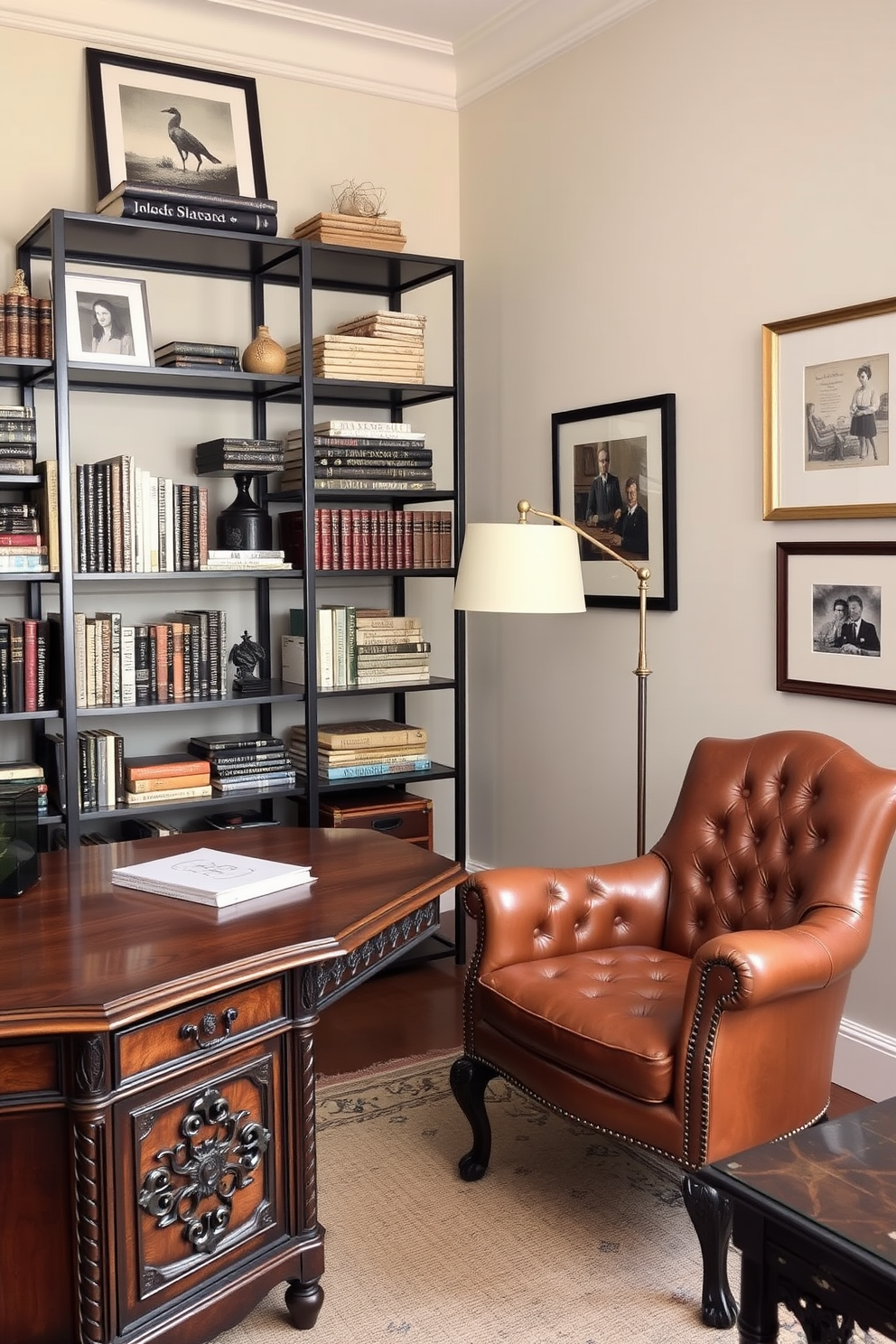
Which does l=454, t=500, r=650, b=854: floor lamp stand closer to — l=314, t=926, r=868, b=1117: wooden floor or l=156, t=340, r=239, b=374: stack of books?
l=156, t=340, r=239, b=374: stack of books

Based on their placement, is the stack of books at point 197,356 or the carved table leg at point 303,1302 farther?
the stack of books at point 197,356

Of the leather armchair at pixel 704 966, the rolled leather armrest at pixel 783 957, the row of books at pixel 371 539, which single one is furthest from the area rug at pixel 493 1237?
the row of books at pixel 371 539

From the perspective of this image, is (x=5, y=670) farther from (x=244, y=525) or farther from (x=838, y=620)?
(x=838, y=620)

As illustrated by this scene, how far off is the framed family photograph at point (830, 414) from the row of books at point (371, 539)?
1.29m

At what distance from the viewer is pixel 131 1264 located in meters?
2.01

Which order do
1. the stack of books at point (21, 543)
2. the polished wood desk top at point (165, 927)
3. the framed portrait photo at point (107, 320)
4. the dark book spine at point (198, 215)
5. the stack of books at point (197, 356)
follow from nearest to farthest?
1. the polished wood desk top at point (165, 927)
2. the stack of books at point (21, 543)
3. the dark book spine at point (198, 215)
4. the framed portrait photo at point (107, 320)
5. the stack of books at point (197, 356)

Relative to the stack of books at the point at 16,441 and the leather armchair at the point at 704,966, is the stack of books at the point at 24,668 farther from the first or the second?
the leather armchair at the point at 704,966

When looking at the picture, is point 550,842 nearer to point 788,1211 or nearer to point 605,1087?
point 605,1087

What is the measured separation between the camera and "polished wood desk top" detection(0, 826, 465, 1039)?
6.23 feet

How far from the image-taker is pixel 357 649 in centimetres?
428

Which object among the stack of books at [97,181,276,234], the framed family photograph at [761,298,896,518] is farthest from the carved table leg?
the stack of books at [97,181,276,234]

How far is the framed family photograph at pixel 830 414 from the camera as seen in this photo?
3170 mm

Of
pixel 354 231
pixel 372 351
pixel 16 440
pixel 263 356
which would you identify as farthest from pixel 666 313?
pixel 16 440

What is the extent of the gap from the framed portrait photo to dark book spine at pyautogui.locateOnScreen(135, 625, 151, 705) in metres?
0.82
